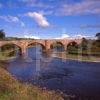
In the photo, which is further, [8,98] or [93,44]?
[93,44]

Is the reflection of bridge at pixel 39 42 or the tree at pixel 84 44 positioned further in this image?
the reflection of bridge at pixel 39 42

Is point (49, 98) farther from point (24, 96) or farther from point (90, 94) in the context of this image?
point (90, 94)

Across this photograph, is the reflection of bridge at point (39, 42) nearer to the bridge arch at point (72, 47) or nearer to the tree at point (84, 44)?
the bridge arch at point (72, 47)

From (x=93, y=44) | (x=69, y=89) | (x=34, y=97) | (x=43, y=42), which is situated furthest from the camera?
(x=43, y=42)

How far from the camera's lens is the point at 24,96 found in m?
20.4

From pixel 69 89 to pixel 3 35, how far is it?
9335 cm

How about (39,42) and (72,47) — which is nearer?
(72,47)

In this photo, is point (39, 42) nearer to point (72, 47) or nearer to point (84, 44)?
point (72, 47)

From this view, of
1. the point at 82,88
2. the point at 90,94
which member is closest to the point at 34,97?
the point at 90,94

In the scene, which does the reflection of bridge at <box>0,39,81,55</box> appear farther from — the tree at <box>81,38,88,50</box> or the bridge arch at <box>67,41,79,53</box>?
the tree at <box>81,38,88,50</box>

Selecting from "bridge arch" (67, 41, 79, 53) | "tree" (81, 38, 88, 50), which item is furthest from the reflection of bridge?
"tree" (81, 38, 88, 50)

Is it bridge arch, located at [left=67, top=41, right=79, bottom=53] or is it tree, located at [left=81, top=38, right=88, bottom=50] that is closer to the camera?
tree, located at [left=81, top=38, right=88, bottom=50]

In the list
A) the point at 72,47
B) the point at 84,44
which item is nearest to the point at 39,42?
the point at 72,47

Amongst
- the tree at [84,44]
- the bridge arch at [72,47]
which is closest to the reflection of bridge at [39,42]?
the bridge arch at [72,47]
